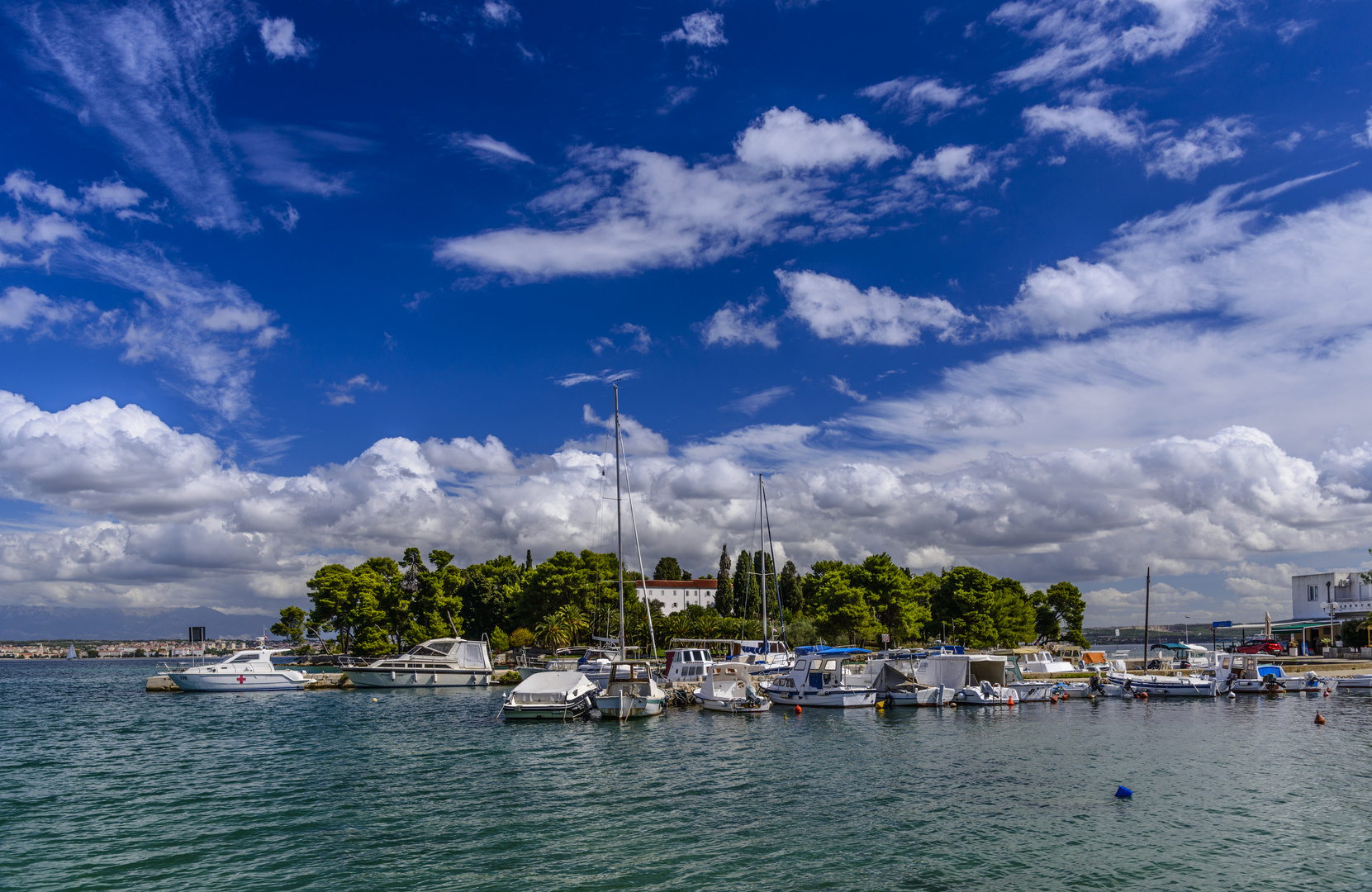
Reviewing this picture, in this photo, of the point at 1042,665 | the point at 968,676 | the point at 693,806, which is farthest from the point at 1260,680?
the point at 693,806

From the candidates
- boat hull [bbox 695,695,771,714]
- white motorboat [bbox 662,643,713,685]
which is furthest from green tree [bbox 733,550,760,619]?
boat hull [bbox 695,695,771,714]

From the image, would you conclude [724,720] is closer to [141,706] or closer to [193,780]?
[193,780]

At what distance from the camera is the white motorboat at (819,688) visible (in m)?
59.6

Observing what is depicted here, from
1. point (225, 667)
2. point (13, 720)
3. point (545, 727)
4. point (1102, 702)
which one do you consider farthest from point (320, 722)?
point (1102, 702)

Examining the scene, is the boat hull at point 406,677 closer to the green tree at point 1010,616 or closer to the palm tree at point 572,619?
the palm tree at point 572,619

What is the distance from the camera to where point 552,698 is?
5328 centimetres

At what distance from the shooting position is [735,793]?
30.1 meters

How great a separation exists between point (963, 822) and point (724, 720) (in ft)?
98.0

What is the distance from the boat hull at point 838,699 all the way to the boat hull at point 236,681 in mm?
50844

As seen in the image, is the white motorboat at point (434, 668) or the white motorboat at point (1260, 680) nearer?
the white motorboat at point (1260, 680)

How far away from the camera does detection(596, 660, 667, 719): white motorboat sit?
5316 centimetres

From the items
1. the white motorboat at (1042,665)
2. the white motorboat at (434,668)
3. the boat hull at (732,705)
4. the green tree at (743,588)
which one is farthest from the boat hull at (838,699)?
the green tree at (743,588)

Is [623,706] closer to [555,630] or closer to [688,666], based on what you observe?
[688,666]

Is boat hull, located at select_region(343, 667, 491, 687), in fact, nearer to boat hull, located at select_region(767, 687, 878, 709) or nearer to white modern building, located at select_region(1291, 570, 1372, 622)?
boat hull, located at select_region(767, 687, 878, 709)
